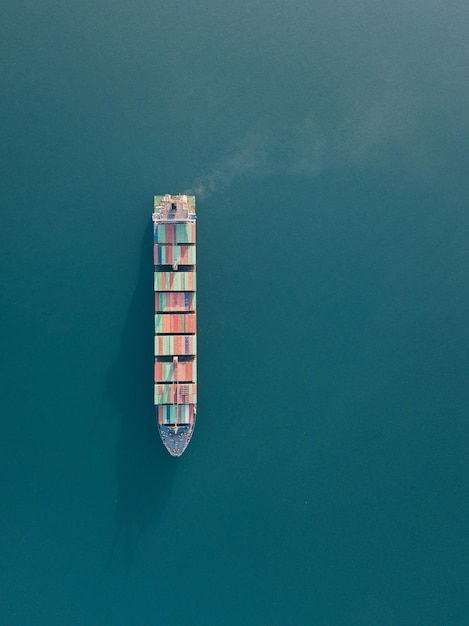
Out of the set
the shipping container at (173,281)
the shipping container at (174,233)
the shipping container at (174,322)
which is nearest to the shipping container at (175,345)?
the shipping container at (174,322)

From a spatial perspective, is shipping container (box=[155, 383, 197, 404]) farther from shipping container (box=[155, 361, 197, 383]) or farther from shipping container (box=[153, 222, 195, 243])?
shipping container (box=[153, 222, 195, 243])

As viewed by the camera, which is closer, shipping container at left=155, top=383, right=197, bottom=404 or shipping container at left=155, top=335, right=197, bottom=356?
shipping container at left=155, top=383, right=197, bottom=404

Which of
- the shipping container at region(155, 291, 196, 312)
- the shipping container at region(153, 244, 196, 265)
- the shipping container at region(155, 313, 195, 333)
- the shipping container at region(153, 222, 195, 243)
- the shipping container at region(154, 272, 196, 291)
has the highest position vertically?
the shipping container at region(153, 222, 195, 243)

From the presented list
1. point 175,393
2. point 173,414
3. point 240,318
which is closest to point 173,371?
point 175,393

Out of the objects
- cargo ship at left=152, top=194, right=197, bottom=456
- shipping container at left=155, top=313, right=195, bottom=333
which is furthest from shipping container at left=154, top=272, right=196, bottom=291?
shipping container at left=155, top=313, right=195, bottom=333

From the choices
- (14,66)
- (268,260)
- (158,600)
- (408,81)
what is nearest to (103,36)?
(14,66)

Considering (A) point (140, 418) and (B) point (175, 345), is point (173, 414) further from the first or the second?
(B) point (175, 345)

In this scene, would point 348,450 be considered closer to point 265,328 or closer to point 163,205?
point 265,328
